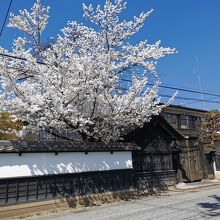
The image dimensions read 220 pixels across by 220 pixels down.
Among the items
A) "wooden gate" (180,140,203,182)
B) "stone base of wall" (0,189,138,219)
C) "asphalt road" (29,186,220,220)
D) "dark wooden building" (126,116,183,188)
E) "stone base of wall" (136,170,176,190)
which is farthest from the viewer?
"wooden gate" (180,140,203,182)

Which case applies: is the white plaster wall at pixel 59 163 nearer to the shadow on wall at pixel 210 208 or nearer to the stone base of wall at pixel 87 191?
the stone base of wall at pixel 87 191

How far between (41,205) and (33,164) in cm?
186

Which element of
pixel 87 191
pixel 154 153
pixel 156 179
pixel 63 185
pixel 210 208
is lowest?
pixel 210 208

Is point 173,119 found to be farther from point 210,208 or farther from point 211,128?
point 210,208

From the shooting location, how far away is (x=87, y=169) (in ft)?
57.3

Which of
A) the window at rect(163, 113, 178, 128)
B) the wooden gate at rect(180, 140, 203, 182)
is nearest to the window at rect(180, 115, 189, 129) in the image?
the window at rect(163, 113, 178, 128)

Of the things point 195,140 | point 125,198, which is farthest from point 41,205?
point 195,140

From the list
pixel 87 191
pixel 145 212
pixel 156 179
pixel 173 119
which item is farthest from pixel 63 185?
pixel 173 119

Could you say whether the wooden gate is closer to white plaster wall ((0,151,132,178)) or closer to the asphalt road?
white plaster wall ((0,151,132,178))

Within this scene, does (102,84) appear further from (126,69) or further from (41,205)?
(41,205)

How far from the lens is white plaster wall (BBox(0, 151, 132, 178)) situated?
14.4 meters

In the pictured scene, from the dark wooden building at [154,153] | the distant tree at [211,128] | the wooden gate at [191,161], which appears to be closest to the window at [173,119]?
the distant tree at [211,128]

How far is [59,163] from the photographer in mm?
16266

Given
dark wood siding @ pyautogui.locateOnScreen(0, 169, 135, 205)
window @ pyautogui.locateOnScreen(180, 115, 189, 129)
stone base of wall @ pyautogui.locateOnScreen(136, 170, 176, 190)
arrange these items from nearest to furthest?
dark wood siding @ pyautogui.locateOnScreen(0, 169, 135, 205), stone base of wall @ pyautogui.locateOnScreen(136, 170, 176, 190), window @ pyautogui.locateOnScreen(180, 115, 189, 129)
